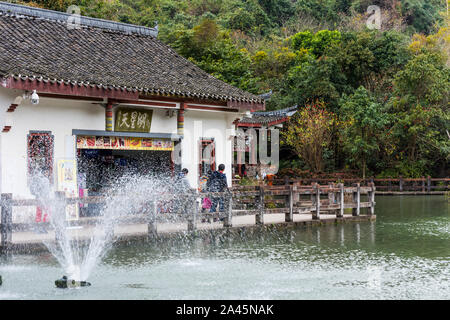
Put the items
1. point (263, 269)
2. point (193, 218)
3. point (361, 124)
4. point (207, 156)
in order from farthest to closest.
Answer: point (361, 124)
point (207, 156)
point (193, 218)
point (263, 269)

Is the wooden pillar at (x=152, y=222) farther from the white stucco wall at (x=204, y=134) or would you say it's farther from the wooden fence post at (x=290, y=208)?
the white stucco wall at (x=204, y=134)

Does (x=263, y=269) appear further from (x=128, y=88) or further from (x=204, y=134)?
(x=204, y=134)

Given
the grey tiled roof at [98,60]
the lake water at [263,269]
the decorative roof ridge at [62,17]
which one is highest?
the decorative roof ridge at [62,17]

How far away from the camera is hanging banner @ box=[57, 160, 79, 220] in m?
15.4

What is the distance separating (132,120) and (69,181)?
2796mm

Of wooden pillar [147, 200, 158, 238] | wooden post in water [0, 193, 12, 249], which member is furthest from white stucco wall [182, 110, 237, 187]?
wooden post in water [0, 193, 12, 249]

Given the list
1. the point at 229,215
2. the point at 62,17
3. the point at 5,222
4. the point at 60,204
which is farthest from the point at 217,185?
the point at 62,17

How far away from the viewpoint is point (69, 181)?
1556 cm

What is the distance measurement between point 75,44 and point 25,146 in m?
4.31

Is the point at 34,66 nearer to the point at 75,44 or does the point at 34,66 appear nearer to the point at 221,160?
the point at 75,44

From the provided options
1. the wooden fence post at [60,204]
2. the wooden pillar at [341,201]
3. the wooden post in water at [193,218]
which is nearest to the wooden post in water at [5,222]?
the wooden fence post at [60,204]

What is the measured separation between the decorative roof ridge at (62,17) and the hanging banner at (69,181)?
19.1ft

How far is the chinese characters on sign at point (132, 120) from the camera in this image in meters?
17.2

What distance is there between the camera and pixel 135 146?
1762cm
